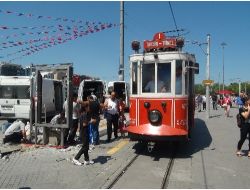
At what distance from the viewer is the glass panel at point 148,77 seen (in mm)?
11047

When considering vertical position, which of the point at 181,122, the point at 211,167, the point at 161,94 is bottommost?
the point at 211,167

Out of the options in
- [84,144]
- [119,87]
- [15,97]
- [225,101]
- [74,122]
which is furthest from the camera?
[225,101]

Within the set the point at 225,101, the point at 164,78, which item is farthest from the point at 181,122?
the point at 225,101

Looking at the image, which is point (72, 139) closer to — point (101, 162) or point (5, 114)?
point (101, 162)

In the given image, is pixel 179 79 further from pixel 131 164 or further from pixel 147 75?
pixel 131 164

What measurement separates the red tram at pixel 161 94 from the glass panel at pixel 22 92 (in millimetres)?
9723

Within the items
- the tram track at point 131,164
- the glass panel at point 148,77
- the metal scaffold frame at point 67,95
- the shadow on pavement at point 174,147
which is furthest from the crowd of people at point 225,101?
A: the metal scaffold frame at point 67,95

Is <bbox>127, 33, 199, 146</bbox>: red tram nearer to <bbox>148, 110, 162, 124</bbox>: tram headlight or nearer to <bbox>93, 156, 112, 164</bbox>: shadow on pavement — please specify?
<bbox>148, 110, 162, 124</bbox>: tram headlight

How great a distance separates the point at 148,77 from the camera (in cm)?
1115

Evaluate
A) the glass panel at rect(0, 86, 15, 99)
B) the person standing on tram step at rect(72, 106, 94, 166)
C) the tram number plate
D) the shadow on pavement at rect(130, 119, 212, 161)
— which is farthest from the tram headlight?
the glass panel at rect(0, 86, 15, 99)

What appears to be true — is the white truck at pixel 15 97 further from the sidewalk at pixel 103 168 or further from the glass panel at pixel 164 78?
the glass panel at pixel 164 78

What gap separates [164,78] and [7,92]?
11.8 meters

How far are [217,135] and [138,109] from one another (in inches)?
228

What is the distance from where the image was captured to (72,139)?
12227 millimetres
